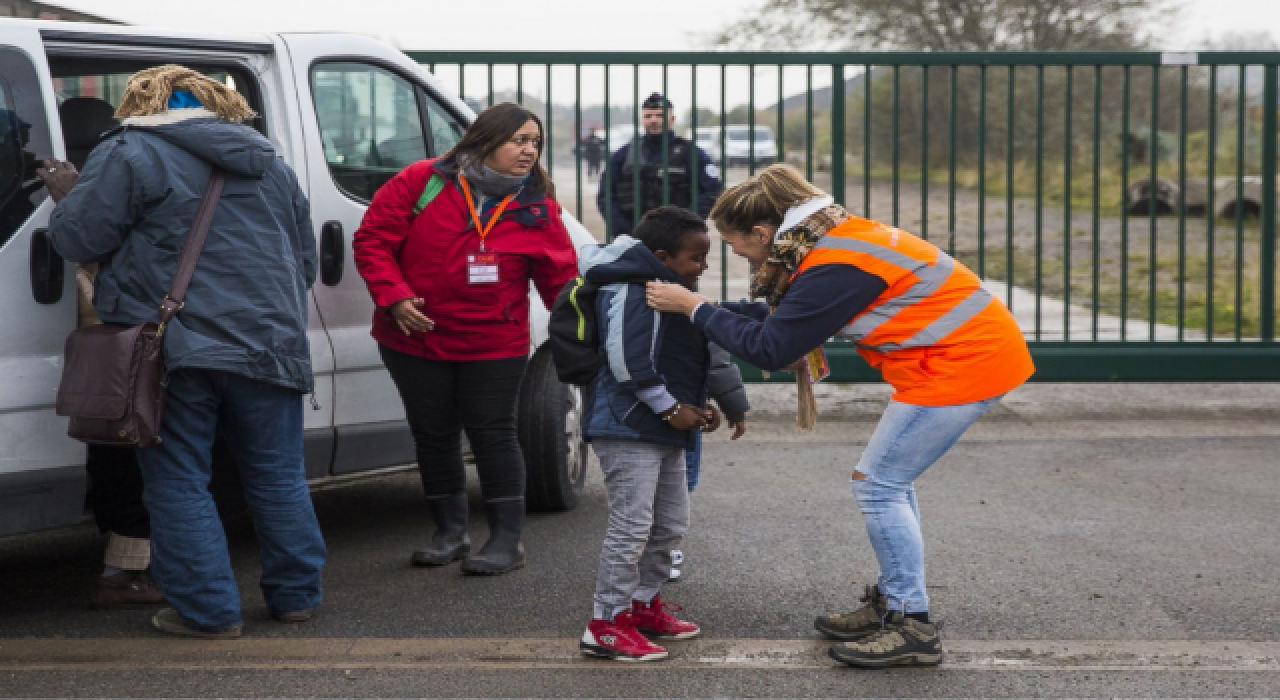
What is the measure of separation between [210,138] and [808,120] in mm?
5273

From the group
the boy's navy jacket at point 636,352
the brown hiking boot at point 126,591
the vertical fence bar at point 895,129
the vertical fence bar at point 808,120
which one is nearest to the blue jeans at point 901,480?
the boy's navy jacket at point 636,352

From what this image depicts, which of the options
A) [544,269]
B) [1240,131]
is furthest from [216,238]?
[1240,131]

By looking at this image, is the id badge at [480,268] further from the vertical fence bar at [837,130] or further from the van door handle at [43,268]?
the vertical fence bar at [837,130]

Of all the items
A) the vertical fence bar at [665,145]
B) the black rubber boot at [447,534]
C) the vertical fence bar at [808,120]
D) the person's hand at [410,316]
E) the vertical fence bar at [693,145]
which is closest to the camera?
the person's hand at [410,316]

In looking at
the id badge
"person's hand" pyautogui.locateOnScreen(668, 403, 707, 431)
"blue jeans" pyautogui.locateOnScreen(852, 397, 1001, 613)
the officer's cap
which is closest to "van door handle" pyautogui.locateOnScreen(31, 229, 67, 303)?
the id badge

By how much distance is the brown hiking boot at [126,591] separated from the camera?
5.05 metres

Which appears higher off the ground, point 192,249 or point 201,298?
point 192,249

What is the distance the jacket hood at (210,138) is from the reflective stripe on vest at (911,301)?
167cm

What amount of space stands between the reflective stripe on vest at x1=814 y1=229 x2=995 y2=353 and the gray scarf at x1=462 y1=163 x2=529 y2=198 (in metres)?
Result: 1.34

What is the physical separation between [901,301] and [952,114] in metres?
5.03

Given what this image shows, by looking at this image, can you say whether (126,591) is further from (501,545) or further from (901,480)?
(901,480)

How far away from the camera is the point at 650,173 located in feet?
30.0

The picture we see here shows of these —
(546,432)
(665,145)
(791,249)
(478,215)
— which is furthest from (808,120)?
(791,249)

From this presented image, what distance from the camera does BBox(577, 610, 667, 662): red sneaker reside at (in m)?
4.43
